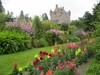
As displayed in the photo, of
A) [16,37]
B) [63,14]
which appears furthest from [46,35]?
[63,14]

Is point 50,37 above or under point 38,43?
above

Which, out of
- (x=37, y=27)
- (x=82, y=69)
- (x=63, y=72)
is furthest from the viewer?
(x=37, y=27)

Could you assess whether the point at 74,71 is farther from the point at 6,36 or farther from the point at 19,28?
the point at 19,28

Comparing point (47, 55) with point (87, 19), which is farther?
point (87, 19)

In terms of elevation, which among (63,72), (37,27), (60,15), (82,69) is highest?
(60,15)

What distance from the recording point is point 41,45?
60.5 feet

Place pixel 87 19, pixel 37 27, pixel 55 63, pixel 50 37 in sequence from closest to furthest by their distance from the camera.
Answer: pixel 55 63 → pixel 50 37 → pixel 37 27 → pixel 87 19

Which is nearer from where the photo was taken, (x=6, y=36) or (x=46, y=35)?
(x=6, y=36)

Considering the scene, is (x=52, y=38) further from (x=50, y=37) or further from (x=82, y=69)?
(x=82, y=69)

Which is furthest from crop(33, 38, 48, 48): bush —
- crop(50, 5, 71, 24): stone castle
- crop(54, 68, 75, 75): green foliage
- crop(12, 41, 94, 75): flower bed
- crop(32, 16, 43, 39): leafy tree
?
crop(50, 5, 71, 24): stone castle

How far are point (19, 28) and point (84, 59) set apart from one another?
33.9 feet

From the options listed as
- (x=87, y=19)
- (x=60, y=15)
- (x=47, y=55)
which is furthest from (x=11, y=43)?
(x=60, y=15)

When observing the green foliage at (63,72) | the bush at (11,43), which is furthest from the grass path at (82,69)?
the bush at (11,43)

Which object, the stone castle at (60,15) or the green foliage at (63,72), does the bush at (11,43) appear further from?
the stone castle at (60,15)
